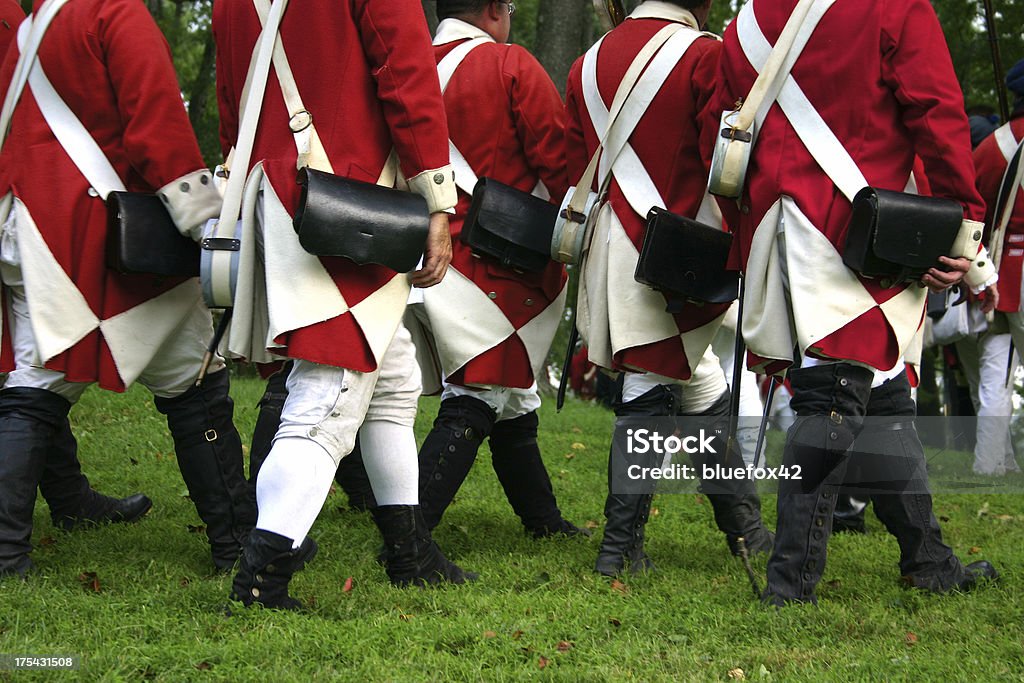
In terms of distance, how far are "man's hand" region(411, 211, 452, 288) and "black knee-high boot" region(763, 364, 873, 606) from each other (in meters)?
1.13

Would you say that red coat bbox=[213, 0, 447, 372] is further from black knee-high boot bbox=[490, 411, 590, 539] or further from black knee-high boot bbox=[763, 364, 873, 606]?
black knee-high boot bbox=[490, 411, 590, 539]

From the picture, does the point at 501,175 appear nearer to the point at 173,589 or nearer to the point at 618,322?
the point at 618,322

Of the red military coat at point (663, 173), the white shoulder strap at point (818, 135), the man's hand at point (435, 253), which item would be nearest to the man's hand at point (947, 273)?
the white shoulder strap at point (818, 135)

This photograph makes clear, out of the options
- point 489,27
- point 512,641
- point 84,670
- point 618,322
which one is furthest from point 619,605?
point 489,27

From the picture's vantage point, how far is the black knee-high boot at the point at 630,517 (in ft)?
13.4

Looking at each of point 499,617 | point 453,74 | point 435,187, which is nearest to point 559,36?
point 453,74

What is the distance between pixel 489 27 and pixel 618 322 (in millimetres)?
1253

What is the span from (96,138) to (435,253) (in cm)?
121

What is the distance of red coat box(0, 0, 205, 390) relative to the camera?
11.8 feet

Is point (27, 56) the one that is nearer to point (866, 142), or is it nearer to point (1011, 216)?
point (866, 142)

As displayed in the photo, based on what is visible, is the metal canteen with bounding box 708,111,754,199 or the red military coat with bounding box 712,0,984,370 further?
the metal canteen with bounding box 708,111,754,199

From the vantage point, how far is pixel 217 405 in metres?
3.95

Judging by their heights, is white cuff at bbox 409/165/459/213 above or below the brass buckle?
below

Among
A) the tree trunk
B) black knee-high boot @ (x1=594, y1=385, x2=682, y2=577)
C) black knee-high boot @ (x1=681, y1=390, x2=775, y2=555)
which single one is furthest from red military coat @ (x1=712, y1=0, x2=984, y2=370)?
the tree trunk
